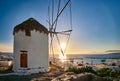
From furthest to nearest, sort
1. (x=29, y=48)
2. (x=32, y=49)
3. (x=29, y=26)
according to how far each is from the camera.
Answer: (x=29, y=26), (x=32, y=49), (x=29, y=48)

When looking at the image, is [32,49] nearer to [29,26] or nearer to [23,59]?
[23,59]

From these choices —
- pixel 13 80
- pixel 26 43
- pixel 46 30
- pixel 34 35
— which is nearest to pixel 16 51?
pixel 26 43

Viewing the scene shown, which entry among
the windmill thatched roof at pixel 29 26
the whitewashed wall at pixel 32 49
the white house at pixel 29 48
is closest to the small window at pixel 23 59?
the white house at pixel 29 48

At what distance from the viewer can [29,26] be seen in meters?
18.0

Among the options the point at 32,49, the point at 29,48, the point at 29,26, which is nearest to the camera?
the point at 29,48

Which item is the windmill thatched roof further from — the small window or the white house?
the small window

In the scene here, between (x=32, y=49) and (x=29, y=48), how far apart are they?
0.37 metres

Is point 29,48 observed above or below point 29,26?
below

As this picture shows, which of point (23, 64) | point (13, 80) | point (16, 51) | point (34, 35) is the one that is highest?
point (34, 35)

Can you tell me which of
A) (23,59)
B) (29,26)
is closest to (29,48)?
(23,59)

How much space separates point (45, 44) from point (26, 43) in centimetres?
249

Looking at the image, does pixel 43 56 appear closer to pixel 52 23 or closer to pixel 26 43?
pixel 26 43

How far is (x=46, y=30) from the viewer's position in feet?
63.2

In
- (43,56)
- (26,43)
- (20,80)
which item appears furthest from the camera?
(43,56)
